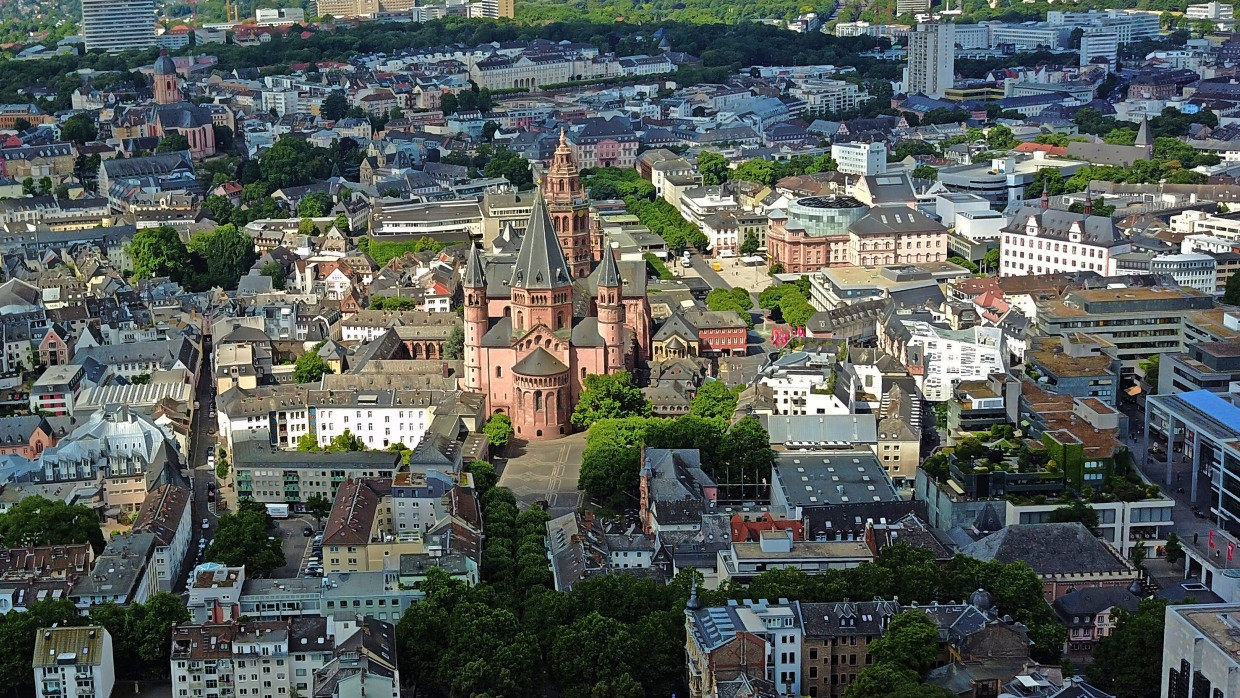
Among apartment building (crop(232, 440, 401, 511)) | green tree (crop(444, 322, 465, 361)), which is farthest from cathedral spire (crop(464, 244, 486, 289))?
apartment building (crop(232, 440, 401, 511))

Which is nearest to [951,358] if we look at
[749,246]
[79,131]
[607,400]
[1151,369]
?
[1151,369]

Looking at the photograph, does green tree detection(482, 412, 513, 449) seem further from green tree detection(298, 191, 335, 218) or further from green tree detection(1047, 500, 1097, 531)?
green tree detection(298, 191, 335, 218)

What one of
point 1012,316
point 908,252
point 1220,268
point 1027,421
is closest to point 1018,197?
point 908,252

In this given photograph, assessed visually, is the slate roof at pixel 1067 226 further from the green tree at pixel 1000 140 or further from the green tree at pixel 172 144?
the green tree at pixel 172 144

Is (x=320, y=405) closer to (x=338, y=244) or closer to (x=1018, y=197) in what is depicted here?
(x=338, y=244)

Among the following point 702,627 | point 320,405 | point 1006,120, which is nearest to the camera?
point 702,627

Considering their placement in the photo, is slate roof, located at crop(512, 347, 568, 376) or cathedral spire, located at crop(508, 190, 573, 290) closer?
slate roof, located at crop(512, 347, 568, 376)
